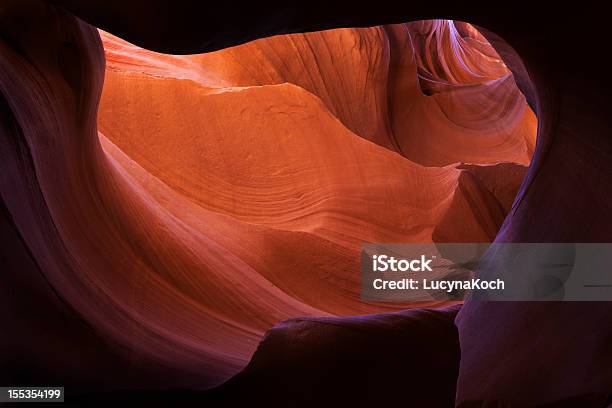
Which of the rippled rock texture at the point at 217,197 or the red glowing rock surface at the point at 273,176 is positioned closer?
the rippled rock texture at the point at 217,197

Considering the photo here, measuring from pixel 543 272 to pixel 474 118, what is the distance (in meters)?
3.82

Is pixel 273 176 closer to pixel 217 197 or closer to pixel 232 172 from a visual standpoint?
pixel 232 172

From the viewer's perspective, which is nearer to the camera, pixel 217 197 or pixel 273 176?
pixel 217 197

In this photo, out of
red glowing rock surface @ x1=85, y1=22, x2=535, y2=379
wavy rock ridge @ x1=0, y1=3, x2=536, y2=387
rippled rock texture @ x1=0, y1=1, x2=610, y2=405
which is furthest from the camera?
red glowing rock surface @ x1=85, y1=22, x2=535, y2=379

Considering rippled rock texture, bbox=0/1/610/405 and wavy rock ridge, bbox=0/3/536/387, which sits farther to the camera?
wavy rock ridge, bbox=0/3/536/387

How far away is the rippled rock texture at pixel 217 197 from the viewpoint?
155 cm

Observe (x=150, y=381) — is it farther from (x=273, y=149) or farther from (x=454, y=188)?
(x=454, y=188)

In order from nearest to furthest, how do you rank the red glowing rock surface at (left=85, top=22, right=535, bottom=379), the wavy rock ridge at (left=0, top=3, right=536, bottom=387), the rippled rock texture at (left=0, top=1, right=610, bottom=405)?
the rippled rock texture at (left=0, top=1, right=610, bottom=405)
the wavy rock ridge at (left=0, top=3, right=536, bottom=387)
the red glowing rock surface at (left=85, top=22, right=535, bottom=379)

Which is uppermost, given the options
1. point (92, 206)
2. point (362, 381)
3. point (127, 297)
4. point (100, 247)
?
point (92, 206)

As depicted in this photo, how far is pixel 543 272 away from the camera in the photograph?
1.60 meters

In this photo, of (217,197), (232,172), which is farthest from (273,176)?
(217,197)

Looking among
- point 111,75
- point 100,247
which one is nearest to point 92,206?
point 100,247

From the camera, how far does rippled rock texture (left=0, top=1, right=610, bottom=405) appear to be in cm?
155

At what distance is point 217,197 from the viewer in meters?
3.07
